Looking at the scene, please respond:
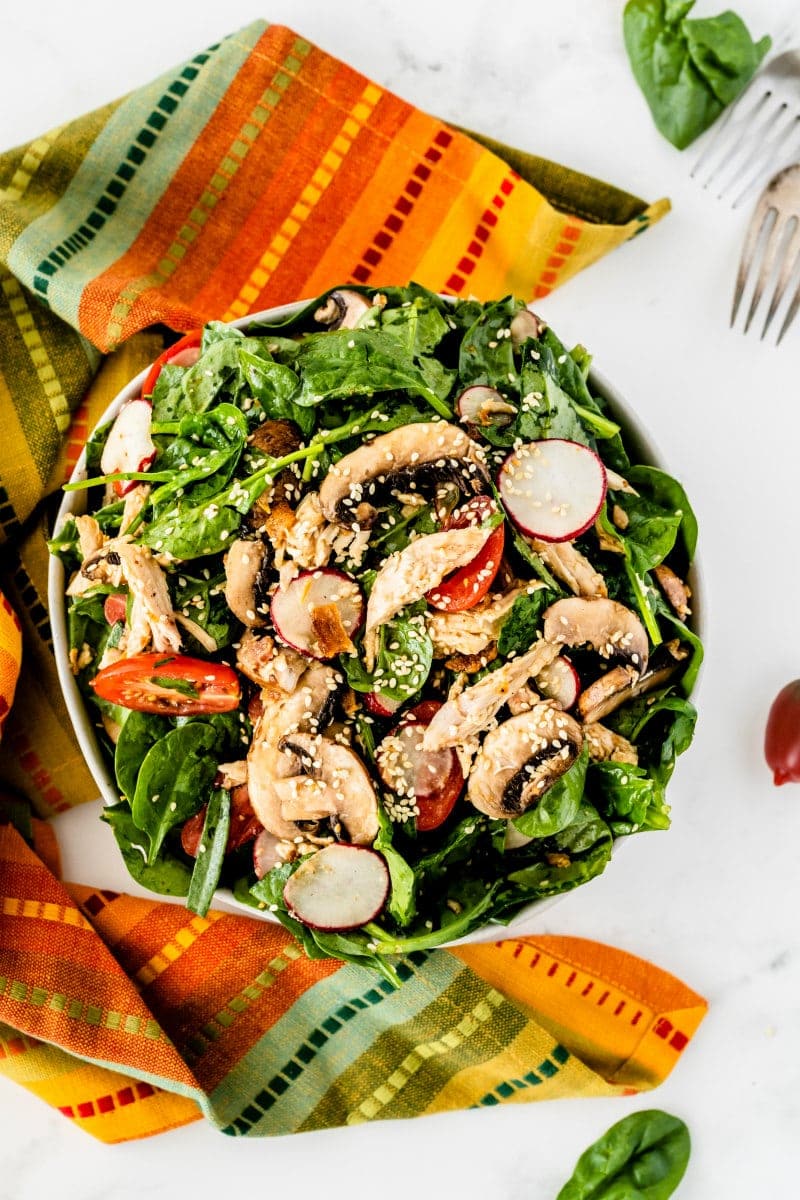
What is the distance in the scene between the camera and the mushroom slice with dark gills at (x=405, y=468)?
7.22 ft

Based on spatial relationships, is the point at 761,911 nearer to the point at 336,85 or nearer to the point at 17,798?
the point at 17,798

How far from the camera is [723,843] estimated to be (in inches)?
121

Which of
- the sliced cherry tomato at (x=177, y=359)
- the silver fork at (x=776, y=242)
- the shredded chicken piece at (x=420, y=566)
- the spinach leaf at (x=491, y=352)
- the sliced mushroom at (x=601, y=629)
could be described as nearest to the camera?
the shredded chicken piece at (x=420, y=566)

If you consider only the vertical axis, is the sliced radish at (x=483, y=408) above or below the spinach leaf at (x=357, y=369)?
above

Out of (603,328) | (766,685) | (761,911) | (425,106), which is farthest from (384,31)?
(761,911)

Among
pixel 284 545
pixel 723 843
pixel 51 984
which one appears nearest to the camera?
pixel 284 545

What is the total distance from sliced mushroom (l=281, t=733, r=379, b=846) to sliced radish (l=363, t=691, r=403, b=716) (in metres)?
0.10

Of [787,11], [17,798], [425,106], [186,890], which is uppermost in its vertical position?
[787,11]

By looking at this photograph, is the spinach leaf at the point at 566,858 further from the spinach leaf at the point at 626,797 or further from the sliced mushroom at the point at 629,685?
the sliced mushroom at the point at 629,685

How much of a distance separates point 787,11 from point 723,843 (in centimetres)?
225

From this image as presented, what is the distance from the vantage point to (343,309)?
249cm

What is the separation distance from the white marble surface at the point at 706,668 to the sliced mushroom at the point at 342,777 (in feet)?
3.32

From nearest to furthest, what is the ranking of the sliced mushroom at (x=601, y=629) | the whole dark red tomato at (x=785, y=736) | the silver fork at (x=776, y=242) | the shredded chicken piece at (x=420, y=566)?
the shredded chicken piece at (x=420, y=566) → the sliced mushroom at (x=601, y=629) → the whole dark red tomato at (x=785, y=736) → the silver fork at (x=776, y=242)

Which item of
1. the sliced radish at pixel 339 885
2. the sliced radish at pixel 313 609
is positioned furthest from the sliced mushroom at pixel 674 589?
the sliced radish at pixel 339 885
